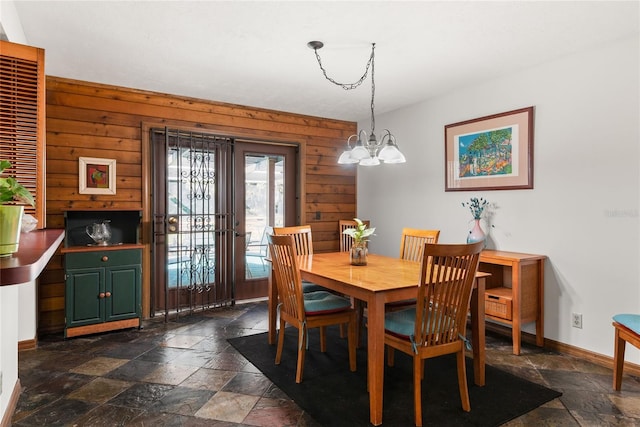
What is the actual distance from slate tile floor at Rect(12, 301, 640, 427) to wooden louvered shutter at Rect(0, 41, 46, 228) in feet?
3.75

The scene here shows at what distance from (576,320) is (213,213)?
12.1 feet

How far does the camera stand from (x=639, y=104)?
2822 millimetres

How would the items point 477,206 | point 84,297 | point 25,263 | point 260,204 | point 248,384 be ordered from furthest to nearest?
point 260,204 → point 477,206 → point 84,297 → point 248,384 → point 25,263

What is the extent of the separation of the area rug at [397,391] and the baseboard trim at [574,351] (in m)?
0.77

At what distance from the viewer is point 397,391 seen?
8.45ft

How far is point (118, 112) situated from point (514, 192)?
3.96 metres

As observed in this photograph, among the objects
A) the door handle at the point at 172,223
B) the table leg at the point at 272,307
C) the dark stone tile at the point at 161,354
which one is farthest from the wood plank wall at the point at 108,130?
the table leg at the point at 272,307

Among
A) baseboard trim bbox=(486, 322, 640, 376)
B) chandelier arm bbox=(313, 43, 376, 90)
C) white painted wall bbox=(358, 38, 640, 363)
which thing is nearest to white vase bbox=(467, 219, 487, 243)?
white painted wall bbox=(358, 38, 640, 363)

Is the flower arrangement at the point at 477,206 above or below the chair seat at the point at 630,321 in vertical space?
above

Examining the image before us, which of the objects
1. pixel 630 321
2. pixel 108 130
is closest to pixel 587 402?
pixel 630 321

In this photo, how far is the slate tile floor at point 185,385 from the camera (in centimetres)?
226

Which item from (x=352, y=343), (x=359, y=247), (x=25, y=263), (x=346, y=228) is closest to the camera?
(x=25, y=263)

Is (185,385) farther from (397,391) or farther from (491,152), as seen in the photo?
(491,152)

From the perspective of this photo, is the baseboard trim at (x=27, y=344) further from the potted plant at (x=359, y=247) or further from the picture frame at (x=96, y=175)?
the potted plant at (x=359, y=247)
